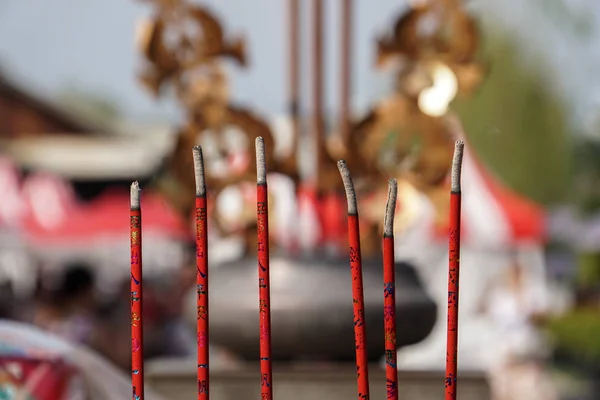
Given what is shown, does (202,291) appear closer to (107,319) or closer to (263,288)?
(263,288)

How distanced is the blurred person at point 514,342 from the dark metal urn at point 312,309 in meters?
4.24

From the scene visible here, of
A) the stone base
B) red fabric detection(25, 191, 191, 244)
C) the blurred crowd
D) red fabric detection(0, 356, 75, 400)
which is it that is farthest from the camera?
red fabric detection(25, 191, 191, 244)

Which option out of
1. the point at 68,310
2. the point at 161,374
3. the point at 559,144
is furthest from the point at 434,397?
the point at 559,144

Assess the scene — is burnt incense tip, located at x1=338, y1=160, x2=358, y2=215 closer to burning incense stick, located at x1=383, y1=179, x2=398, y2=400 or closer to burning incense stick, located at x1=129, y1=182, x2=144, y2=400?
burning incense stick, located at x1=383, y1=179, x2=398, y2=400

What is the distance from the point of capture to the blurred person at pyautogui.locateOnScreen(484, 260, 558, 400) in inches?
320

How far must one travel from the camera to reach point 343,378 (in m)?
3.25

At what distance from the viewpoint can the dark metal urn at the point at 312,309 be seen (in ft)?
10.7

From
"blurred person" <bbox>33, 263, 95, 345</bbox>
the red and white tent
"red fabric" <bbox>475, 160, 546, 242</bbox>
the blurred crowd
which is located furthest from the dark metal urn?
"red fabric" <bbox>475, 160, 546, 242</bbox>

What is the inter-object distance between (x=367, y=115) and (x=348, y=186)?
91.1 inches

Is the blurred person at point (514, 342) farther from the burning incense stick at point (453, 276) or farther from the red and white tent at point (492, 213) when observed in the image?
the burning incense stick at point (453, 276)

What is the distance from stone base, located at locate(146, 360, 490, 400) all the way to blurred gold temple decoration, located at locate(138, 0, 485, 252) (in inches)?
20.6

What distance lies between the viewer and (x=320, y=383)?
3266 mm

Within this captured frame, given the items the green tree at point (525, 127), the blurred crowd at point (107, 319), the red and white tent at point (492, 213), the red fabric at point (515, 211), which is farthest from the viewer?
the green tree at point (525, 127)

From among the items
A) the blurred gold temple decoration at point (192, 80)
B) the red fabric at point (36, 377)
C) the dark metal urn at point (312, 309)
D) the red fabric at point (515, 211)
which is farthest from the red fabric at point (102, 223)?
the red fabric at point (36, 377)
